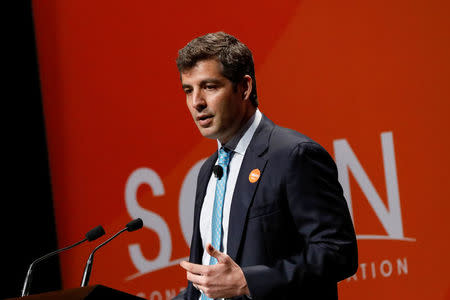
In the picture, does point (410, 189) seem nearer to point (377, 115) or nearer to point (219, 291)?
point (377, 115)

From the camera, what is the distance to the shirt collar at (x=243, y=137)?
1990 millimetres

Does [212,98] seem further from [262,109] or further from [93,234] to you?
[262,109]

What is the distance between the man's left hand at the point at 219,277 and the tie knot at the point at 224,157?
0.53 m

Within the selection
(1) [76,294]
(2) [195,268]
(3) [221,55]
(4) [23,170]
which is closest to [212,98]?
(3) [221,55]

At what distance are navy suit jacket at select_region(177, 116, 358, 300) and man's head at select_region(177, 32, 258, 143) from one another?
170 millimetres

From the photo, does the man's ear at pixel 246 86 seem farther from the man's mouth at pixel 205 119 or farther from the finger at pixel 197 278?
the finger at pixel 197 278

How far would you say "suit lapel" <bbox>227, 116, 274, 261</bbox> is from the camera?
181 cm

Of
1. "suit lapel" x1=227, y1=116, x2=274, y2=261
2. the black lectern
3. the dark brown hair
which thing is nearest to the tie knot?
"suit lapel" x1=227, y1=116, x2=274, y2=261

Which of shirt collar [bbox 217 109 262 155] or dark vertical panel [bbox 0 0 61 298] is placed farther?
dark vertical panel [bbox 0 0 61 298]

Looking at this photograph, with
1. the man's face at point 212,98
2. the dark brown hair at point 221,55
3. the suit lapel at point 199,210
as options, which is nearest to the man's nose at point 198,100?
the man's face at point 212,98

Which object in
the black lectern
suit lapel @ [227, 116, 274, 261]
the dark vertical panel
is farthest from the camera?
the dark vertical panel

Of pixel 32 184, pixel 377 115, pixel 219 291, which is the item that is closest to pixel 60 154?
pixel 32 184

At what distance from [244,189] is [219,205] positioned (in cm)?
15

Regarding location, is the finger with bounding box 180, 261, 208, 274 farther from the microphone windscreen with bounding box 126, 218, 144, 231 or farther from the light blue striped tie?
the microphone windscreen with bounding box 126, 218, 144, 231
